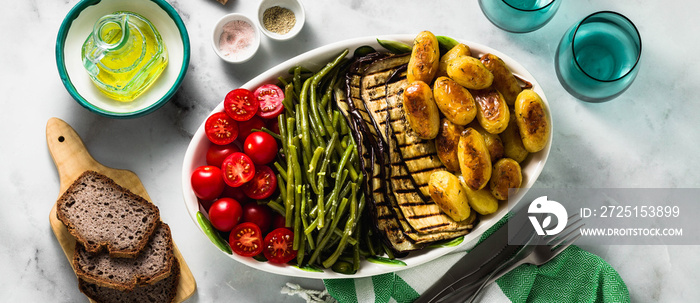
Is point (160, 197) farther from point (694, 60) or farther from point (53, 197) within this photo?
point (694, 60)

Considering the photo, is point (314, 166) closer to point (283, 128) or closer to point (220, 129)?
point (283, 128)

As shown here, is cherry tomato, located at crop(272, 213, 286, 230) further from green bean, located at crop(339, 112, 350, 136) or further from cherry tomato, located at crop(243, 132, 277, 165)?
green bean, located at crop(339, 112, 350, 136)

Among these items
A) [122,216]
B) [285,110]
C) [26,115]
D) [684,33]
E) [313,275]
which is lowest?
[313,275]

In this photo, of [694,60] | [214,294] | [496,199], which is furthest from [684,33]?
[214,294]

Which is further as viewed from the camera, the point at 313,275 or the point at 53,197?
the point at 53,197

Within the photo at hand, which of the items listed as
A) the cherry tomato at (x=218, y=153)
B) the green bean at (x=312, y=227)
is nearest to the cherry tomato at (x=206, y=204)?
the cherry tomato at (x=218, y=153)

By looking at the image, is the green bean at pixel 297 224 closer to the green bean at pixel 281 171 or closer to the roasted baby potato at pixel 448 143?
the green bean at pixel 281 171

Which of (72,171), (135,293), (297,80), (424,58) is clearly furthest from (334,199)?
(72,171)
